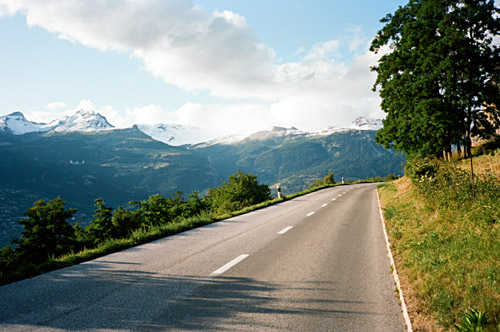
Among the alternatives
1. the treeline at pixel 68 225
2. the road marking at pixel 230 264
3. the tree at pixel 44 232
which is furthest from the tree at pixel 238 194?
the road marking at pixel 230 264


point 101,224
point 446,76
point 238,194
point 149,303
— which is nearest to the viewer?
point 149,303

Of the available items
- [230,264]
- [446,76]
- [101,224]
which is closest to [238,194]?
[101,224]

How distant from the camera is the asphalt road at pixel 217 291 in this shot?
364 centimetres

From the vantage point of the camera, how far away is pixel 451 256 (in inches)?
204

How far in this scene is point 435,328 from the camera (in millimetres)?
3520

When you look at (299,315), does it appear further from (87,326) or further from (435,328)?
(87,326)

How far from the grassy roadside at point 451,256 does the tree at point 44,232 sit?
2124 cm

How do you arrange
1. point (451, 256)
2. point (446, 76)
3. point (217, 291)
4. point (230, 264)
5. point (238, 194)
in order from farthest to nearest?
point (238, 194) → point (446, 76) → point (230, 264) → point (451, 256) → point (217, 291)

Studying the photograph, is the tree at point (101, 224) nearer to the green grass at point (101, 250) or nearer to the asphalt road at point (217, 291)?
the green grass at point (101, 250)

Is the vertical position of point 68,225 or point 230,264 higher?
point 230,264

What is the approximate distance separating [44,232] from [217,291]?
70.9ft

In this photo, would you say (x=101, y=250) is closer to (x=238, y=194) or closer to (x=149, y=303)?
(x=149, y=303)

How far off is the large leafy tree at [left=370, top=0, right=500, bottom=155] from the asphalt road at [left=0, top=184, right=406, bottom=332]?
13862mm

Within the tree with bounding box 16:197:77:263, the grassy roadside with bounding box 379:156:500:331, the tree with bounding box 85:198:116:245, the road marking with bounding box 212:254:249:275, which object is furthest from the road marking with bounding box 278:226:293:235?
the tree with bounding box 85:198:116:245
